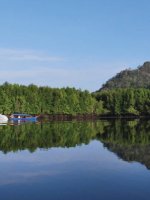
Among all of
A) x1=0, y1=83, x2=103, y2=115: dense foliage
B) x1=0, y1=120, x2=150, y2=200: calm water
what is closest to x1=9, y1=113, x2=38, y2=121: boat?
x1=0, y1=83, x2=103, y2=115: dense foliage

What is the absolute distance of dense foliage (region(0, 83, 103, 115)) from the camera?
81.8m

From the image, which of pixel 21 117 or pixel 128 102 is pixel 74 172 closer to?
pixel 21 117

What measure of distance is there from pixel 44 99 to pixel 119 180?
75573 millimetres

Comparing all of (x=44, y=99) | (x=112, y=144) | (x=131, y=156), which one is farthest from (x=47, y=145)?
(x=44, y=99)

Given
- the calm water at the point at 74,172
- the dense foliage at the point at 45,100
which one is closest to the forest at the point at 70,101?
the dense foliage at the point at 45,100

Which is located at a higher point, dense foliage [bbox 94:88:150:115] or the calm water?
dense foliage [bbox 94:88:150:115]

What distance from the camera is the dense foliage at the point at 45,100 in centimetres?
8175

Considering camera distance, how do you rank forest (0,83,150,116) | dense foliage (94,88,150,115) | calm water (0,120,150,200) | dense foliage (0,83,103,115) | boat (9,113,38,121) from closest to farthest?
calm water (0,120,150,200) → boat (9,113,38,121) → dense foliage (0,83,103,115) → forest (0,83,150,116) → dense foliage (94,88,150,115)

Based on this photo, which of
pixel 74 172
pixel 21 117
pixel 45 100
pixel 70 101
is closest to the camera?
pixel 74 172

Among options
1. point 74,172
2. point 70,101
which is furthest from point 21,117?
point 74,172

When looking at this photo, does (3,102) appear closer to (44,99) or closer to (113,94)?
(44,99)

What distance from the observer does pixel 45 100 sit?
293ft

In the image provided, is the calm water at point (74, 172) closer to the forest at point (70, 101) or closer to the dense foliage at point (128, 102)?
the forest at point (70, 101)

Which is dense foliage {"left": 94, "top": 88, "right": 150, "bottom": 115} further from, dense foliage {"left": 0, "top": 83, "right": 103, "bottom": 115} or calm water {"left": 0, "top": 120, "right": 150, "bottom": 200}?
calm water {"left": 0, "top": 120, "right": 150, "bottom": 200}
